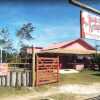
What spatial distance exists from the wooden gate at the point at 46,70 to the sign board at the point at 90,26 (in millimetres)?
9728

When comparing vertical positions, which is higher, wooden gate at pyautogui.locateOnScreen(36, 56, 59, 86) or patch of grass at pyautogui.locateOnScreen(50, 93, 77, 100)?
wooden gate at pyautogui.locateOnScreen(36, 56, 59, 86)

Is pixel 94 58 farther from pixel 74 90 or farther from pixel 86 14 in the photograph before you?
pixel 86 14

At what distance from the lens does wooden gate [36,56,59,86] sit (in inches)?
879

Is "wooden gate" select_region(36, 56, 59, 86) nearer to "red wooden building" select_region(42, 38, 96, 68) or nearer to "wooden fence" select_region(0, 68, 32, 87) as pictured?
"wooden fence" select_region(0, 68, 32, 87)

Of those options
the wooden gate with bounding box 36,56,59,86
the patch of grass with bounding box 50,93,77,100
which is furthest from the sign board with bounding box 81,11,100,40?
the wooden gate with bounding box 36,56,59,86

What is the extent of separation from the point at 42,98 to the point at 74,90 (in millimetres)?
3317

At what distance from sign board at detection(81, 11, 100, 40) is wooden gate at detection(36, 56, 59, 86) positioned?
9.73 meters

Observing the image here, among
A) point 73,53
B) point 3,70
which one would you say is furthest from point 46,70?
point 73,53

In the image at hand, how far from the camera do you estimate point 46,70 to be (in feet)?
76.7

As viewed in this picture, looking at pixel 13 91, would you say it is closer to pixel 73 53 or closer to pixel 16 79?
pixel 16 79

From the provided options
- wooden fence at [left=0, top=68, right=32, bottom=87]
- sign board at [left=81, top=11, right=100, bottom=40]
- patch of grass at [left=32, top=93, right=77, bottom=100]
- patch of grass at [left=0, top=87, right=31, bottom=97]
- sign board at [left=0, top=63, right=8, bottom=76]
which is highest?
sign board at [left=81, top=11, right=100, bottom=40]

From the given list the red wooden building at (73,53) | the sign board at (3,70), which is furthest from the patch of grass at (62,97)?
the red wooden building at (73,53)

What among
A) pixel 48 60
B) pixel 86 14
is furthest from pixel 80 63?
pixel 86 14

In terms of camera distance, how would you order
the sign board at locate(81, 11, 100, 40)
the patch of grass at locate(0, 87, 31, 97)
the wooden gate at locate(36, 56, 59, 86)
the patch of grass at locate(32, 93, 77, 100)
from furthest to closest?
the wooden gate at locate(36, 56, 59, 86), the patch of grass at locate(0, 87, 31, 97), the patch of grass at locate(32, 93, 77, 100), the sign board at locate(81, 11, 100, 40)
